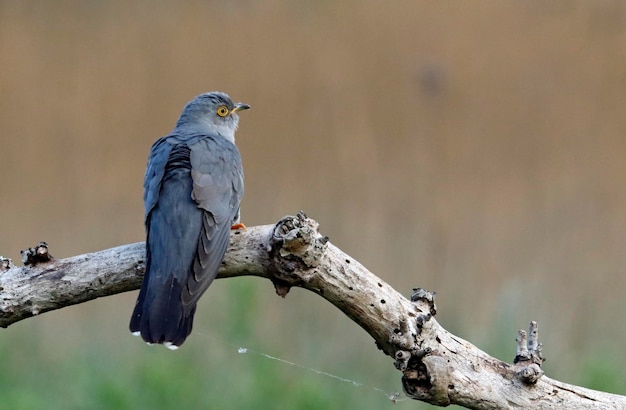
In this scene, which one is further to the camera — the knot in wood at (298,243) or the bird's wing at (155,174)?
the bird's wing at (155,174)

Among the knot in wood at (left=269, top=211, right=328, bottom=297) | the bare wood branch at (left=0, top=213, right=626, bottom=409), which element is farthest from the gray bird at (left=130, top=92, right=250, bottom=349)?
the knot in wood at (left=269, top=211, right=328, bottom=297)

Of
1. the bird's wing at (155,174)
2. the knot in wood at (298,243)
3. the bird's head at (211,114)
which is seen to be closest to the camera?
the knot in wood at (298,243)

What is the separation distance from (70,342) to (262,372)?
142 cm

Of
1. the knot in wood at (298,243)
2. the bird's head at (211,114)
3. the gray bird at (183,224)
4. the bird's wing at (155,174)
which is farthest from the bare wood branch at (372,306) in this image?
the bird's head at (211,114)

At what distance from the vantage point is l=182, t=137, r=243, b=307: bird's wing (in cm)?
399

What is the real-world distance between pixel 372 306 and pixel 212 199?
790mm

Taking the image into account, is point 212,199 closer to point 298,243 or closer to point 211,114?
point 298,243

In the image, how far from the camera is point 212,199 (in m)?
4.26

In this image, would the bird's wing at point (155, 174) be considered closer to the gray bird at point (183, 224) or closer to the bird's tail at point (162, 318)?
the gray bird at point (183, 224)

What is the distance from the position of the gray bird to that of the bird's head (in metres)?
0.47

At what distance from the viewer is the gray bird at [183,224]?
3.95 m

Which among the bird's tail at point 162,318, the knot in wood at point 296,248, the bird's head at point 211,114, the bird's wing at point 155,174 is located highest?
the bird's head at point 211,114

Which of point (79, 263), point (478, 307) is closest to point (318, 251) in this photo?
point (79, 263)

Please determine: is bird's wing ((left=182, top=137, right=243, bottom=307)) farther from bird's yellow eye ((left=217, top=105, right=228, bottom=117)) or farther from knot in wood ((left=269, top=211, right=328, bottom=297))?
bird's yellow eye ((left=217, top=105, right=228, bottom=117))
